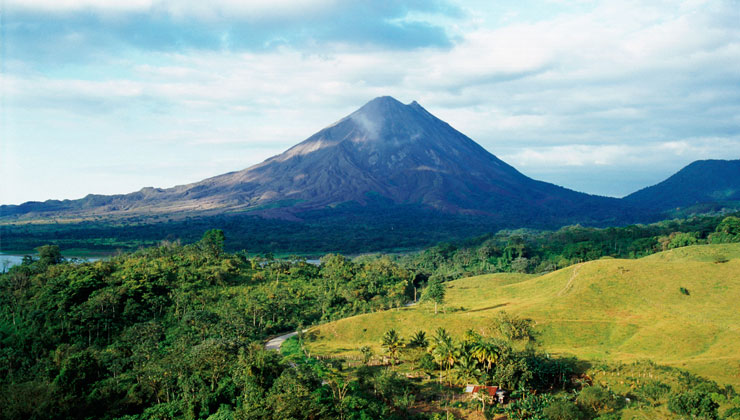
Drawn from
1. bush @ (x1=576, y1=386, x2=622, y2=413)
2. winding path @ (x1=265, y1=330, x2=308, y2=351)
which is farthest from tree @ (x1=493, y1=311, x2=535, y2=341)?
winding path @ (x1=265, y1=330, x2=308, y2=351)

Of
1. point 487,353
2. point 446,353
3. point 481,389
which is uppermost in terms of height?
point 487,353

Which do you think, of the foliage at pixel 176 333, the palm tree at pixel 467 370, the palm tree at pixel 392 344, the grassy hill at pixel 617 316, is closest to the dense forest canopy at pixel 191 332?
the foliage at pixel 176 333

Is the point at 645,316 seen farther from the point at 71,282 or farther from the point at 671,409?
the point at 71,282

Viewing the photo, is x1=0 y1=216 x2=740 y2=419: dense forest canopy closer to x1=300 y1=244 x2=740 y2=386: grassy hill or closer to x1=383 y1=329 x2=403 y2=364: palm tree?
x1=383 y1=329 x2=403 y2=364: palm tree

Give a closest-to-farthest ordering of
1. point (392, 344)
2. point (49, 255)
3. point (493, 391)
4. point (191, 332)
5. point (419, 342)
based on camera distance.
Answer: point (493, 391) → point (392, 344) → point (419, 342) → point (191, 332) → point (49, 255)

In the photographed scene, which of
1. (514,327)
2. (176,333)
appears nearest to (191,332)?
(176,333)

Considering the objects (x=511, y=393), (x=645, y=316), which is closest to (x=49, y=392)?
(x=511, y=393)

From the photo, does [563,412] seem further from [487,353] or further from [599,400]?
[487,353]
